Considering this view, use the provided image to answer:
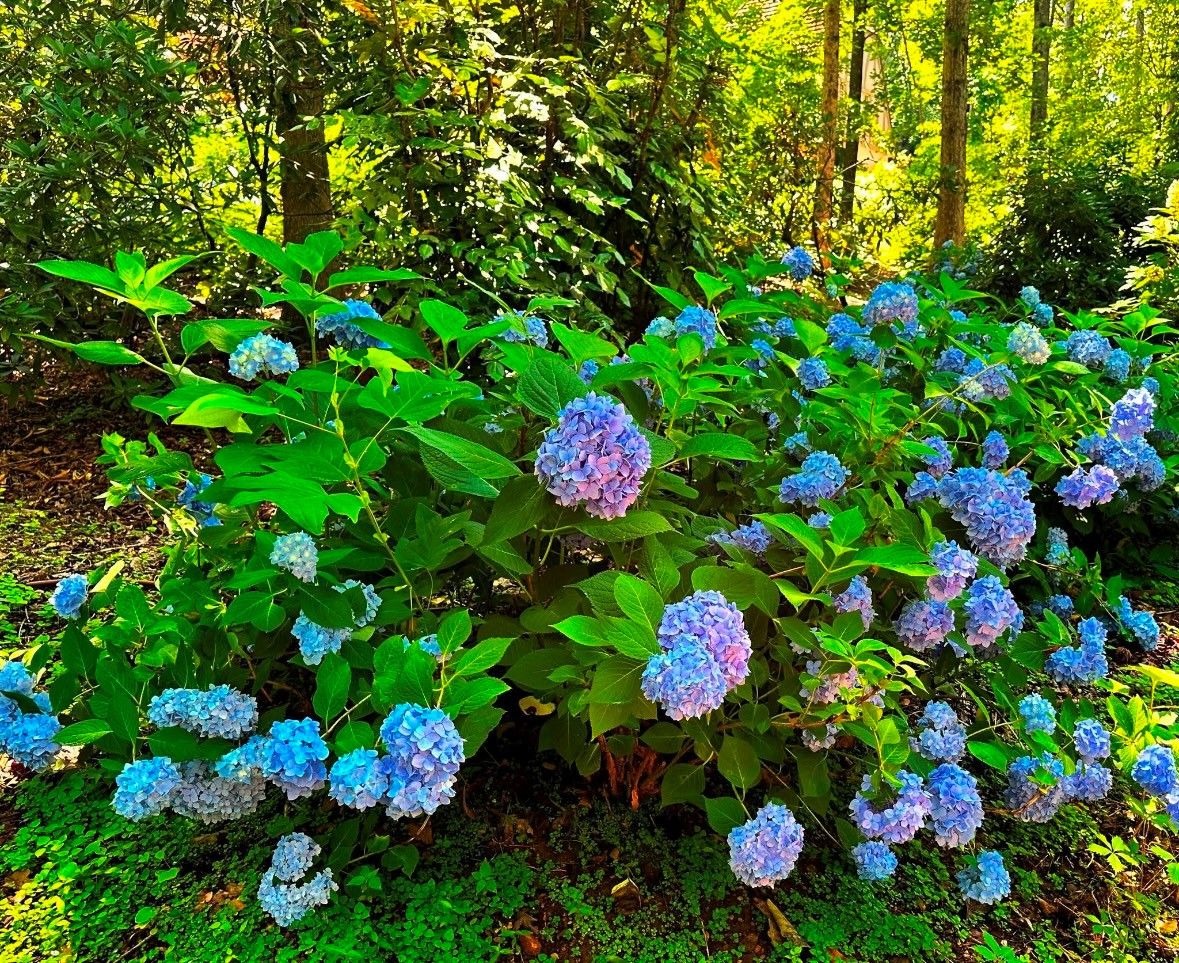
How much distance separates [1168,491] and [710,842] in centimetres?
234

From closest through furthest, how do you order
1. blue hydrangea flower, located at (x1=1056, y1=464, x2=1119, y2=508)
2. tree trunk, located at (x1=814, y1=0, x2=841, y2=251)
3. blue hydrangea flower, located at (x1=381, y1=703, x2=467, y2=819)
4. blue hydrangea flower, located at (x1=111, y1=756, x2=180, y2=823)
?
1. blue hydrangea flower, located at (x1=381, y1=703, x2=467, y2=819)
2. blue hydrangea flower, located at (x1=111, y1=756, x2=180, y2=823)
3. blue hydrangea flower, located at (x1=1056, y1=464, x2=1119, y2=508)
4. tree trunk, located at (x1=814, y1=0, x2=841, y2=251)

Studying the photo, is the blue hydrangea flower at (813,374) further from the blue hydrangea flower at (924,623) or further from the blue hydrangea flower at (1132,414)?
the blue hydrangea flower at (1132,414)

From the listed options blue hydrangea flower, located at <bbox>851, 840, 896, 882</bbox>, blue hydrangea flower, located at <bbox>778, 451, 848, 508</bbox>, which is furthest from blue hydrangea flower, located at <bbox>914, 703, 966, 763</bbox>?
blue hydrangea flower, located at <bbox>778, 451, 848, 508</bbox>

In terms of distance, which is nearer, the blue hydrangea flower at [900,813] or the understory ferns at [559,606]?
the understory ferns at [559,606]

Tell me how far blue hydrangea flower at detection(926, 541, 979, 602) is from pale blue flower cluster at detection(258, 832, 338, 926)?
127 cm

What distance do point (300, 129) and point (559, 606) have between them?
3.04 meters

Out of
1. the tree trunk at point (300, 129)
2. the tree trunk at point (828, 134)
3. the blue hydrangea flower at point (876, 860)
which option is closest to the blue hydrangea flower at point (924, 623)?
the blue hydrangea flower at point (876, 860)

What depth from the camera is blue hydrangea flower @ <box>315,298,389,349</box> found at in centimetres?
161

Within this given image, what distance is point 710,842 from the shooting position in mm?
1815

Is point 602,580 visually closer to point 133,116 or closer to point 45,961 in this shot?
point 45,961

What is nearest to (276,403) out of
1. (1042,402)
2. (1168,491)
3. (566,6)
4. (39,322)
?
(1042,402)

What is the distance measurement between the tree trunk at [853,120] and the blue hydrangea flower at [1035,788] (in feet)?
26.9

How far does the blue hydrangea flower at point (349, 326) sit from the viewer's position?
63.6 inches

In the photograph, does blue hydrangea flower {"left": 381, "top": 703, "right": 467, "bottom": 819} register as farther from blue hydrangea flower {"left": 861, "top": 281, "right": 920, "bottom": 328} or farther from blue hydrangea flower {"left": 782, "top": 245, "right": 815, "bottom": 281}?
blue hydrangea flower {"left": 782, "top": 245, "right": 815, "bottom": 281}
